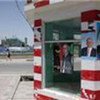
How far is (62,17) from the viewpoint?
32.4 feet

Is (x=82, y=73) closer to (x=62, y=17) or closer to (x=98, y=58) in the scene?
(x=98, y=58)

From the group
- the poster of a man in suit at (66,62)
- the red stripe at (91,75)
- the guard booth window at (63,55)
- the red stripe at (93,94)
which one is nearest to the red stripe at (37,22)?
the guard booth window at (63,55)

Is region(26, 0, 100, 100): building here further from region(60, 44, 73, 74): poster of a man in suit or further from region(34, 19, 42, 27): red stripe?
A: region(60, 44, 73, 74): poster of a man in suit

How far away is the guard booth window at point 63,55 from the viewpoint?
9.78 m

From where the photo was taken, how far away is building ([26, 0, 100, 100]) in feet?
28.9

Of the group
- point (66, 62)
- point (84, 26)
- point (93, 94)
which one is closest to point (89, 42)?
point (84, 26)

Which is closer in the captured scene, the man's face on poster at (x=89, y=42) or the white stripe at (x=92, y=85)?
the white stripe at (x=92, y=85)

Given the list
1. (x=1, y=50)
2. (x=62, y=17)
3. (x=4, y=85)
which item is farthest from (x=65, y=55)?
(x=1, y=50)

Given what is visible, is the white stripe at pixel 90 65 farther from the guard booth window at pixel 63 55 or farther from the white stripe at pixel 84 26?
the white stripe at pixel 84 26

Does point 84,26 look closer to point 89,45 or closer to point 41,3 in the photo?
point 89,45

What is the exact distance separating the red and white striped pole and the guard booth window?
1.41ft

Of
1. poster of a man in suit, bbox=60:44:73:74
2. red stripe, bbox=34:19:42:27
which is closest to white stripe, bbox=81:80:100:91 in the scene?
poster of a man in suit, bbox=60:44:73:74

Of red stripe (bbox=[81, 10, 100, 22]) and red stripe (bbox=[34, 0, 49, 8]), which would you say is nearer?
red stripe (bbox=[81, 10, 100, 22])

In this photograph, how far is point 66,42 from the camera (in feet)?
32.8
